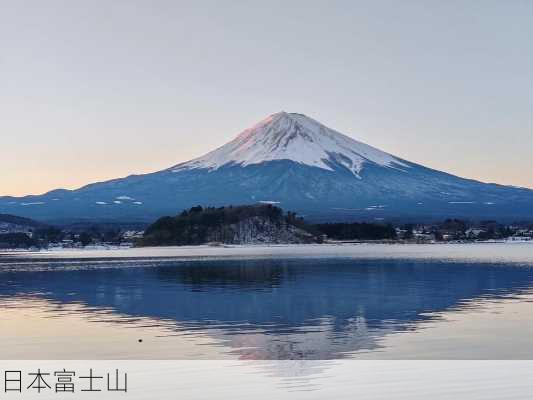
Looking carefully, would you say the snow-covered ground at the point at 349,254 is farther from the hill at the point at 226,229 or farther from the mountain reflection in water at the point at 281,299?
the hill at the point at 226,229

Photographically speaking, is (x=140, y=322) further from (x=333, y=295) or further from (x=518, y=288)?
(x=518, y=288)

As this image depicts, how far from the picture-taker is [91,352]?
21.7 metres

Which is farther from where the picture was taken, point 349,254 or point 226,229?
point 226,229

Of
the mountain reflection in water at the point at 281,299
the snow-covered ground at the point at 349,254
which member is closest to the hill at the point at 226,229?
the snow-covered ground at the point at 349,254

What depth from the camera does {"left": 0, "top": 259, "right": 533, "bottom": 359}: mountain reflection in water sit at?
23.7 meters

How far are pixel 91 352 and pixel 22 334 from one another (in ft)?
13.9

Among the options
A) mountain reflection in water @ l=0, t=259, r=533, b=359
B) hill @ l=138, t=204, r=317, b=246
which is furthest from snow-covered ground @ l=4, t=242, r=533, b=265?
hill @ l=138, t=204, r=317, b=246

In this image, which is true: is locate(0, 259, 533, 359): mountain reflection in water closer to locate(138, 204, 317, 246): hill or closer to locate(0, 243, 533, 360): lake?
locate(0, 243, 533, 360): lake

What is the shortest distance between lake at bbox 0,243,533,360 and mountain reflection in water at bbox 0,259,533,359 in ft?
0.15

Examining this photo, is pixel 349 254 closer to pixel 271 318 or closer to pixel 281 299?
pixel 281 299

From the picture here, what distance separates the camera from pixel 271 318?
28.3 metres

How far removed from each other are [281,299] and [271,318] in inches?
271

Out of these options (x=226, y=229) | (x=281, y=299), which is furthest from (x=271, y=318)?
(x=226, y=229)

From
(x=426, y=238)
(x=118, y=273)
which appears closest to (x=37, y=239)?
(x=426, y=238)
